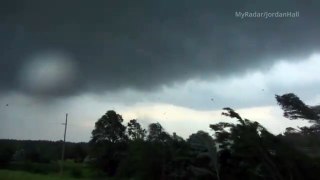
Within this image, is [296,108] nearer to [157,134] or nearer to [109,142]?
[157,134]

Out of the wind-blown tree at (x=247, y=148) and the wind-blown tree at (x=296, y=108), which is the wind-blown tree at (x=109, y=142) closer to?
the wind-blown tree at (x=247, y=148)

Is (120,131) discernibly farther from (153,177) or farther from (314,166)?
(314,166)

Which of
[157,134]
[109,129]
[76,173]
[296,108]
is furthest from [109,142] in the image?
[296,108]

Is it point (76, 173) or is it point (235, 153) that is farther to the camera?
point (76, 173)

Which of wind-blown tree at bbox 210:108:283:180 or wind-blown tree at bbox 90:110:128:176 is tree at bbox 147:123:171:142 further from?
wind-blown tree at bbox 210:108:283:180

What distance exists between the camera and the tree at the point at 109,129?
288 feet

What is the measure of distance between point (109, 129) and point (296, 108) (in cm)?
5930

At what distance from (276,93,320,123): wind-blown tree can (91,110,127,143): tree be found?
56.5 m

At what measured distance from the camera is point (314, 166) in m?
32.8

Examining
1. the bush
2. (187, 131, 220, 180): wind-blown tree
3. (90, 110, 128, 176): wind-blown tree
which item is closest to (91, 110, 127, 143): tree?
(90, 110, 128, 176): wind-blown tree

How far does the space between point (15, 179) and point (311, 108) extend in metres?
33.5

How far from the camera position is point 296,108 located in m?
32.6

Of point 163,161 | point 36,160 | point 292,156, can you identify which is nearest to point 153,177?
point 163,161

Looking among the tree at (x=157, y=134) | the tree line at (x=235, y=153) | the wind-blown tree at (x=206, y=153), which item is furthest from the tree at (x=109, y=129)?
the wind-blown tree at (x=206, y=153)
